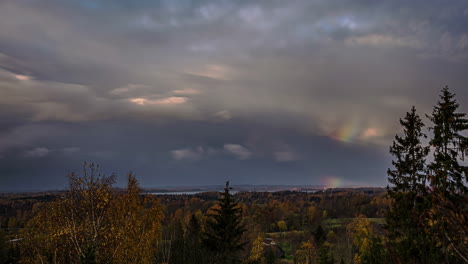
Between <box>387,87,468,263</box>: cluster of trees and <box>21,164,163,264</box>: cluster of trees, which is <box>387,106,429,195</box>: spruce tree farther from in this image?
<box>21,164,163,264</box>: cluster of trees

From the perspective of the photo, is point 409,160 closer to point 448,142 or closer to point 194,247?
point 448,142

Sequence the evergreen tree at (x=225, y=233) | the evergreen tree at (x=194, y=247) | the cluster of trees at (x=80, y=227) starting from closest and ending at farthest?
the cluster of trees at (x=80, y=227), the evergreen tree at (x=225, y=233), the evergreen tree at (x=194, y=247)

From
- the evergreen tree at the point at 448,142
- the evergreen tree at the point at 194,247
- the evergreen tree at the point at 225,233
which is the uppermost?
the evergreen tree at the point at 448,142

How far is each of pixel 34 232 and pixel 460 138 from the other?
123ft

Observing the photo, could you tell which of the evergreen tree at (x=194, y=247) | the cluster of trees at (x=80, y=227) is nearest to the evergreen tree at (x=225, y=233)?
the evergreen tree at (x=194, y=247)

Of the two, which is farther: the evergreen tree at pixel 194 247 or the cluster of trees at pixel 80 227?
the evergreen tree at pixel 194 247

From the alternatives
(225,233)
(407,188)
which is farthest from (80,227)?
(407,188)

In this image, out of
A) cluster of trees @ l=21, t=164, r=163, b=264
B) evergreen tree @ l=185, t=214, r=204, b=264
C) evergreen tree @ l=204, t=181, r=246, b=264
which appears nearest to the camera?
cluster of trees @ l=21, t=164, r=163, b=264

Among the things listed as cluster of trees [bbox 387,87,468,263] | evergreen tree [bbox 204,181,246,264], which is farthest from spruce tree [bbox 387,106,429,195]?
evergreen tree [bbox 204,181,246,264]

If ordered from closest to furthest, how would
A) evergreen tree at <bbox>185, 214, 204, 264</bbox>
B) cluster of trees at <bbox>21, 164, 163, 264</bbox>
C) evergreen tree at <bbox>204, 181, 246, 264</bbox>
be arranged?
1. cluster of trees at <bbox>21, 164, 163, 264</bbox>
2. evergreen tree at <bbox>204, 181, 246, 264</bbox>
3. evergreen tree at <bbox>185, 214, 204, 264</bbox>

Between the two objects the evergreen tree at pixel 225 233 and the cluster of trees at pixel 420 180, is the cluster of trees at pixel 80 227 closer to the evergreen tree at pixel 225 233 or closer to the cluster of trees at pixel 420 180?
the evergreen tree at pixel 225 233

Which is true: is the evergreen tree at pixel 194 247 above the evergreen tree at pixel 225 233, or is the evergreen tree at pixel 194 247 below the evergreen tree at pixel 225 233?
below

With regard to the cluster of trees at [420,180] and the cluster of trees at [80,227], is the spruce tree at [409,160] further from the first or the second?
the cluster of trees at [80,227]

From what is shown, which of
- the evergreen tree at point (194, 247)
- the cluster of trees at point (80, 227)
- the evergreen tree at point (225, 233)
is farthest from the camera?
the evergreen tree at point (194, 247)
